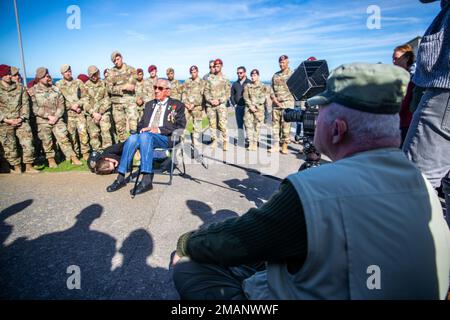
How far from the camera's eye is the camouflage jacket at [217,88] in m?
8.12

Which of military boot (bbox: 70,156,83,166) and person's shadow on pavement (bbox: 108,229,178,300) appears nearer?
person's shadow on pavement (bbox: 108,229,178,300)

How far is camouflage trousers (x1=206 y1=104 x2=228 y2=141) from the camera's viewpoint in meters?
8.02

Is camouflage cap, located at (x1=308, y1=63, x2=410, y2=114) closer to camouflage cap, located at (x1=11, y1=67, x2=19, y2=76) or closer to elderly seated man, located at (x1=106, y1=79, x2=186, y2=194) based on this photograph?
elderly seated man, located at (x1=106, y1=79, x2=186, y2=194)

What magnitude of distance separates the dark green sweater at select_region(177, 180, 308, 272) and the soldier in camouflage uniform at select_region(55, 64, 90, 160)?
6.60m

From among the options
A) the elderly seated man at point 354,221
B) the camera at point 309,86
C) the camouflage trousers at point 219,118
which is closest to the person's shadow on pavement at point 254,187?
the camera at point 309,86

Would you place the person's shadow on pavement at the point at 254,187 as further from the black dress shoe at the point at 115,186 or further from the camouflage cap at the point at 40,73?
the camouflage cap at the point at 40,73

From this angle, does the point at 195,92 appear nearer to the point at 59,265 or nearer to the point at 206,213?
the point at 206,213

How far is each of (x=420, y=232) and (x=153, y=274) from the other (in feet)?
7.24

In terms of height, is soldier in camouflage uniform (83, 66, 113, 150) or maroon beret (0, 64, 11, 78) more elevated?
maroon beret (0, 64, 11, 78)

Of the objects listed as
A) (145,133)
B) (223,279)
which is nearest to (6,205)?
(145,133)

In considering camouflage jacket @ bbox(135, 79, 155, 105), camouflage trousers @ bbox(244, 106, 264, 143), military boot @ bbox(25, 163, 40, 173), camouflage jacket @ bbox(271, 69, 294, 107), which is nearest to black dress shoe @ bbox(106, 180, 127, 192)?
military boot @ bbox(25, 163, 40, 173)

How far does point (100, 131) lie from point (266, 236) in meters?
7.02

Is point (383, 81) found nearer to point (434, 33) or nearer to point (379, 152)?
point (379, 152)

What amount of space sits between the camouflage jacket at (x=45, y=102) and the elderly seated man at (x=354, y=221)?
21.5 ft
